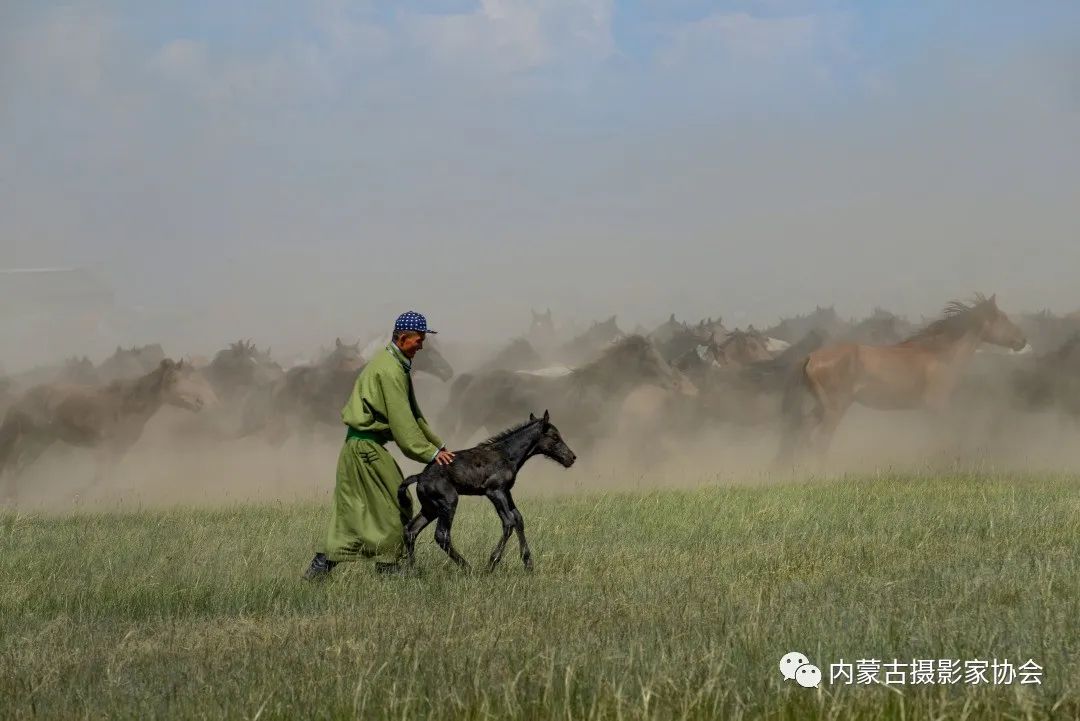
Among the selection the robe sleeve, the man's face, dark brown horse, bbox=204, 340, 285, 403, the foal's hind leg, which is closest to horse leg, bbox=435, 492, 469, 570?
the foal's hind leg

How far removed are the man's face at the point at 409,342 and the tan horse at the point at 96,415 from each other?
560 inches

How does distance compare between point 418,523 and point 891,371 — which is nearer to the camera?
point 418,523

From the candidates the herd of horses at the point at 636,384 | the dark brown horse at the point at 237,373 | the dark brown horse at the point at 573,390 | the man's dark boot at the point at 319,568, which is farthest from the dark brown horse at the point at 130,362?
the man's dark boot at the point at 319,568

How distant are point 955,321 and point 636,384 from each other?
4.96 meters

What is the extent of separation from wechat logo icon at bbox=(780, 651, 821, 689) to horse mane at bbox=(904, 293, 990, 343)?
1631cm

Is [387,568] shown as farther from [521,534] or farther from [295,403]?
[295,403]

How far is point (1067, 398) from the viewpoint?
71.8 feet

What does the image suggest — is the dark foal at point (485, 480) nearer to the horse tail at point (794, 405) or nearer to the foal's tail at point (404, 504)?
the foal's tail at point (404, 504)

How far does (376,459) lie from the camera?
9812mm

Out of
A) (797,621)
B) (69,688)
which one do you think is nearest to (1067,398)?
(797,621)

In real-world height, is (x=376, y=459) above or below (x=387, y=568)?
above

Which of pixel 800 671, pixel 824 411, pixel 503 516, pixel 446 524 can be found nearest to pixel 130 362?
pixel 824 411

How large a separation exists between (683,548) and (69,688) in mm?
5688

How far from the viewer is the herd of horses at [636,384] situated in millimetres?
21344
